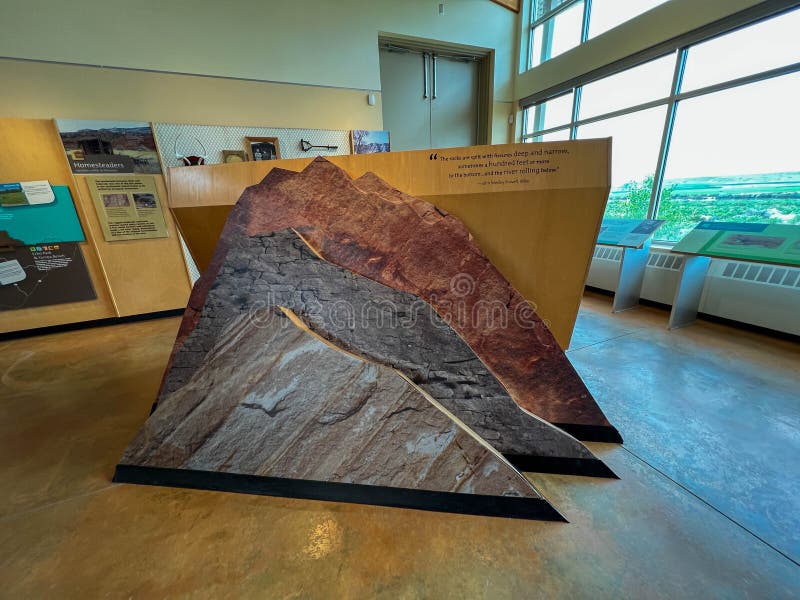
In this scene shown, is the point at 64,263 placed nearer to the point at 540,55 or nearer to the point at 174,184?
the point at 174,184

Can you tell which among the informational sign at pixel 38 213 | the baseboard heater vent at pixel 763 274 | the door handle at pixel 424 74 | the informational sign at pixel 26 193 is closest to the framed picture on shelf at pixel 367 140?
the door handle at pixel 424 74

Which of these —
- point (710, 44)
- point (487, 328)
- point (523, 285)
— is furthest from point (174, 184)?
point (710, 44)

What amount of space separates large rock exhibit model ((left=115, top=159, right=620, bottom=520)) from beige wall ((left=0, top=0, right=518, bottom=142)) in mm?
2838

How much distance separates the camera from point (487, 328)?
1421 millimetres

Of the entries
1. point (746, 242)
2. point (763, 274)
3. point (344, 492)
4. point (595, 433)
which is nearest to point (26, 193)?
point (344, 492)

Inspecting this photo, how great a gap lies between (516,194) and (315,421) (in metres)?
1.37

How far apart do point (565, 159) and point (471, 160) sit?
41 cm

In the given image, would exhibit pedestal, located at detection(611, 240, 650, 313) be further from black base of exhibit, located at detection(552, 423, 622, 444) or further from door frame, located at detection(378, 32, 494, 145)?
door frame, located at detection(378, 32, 494, 145)

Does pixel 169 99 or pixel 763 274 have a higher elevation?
pixel 169 99

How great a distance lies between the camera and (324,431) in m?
1.23

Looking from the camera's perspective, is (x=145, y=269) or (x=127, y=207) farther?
(x=145, y=269)

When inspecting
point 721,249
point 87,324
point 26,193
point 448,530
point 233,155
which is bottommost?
point 448,530

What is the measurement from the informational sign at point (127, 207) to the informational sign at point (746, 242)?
217 inches

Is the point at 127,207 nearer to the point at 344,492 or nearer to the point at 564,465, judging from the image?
the point at 344,492
